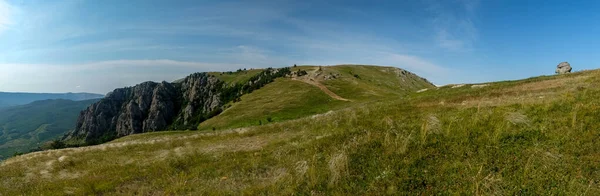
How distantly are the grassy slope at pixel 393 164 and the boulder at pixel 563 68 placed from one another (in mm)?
41081

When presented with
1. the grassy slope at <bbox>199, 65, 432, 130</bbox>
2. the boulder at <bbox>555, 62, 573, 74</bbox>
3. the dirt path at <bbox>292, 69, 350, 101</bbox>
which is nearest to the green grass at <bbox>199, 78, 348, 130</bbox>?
the grassy slope at <bbox>199, 65, 432, 130</bbox>

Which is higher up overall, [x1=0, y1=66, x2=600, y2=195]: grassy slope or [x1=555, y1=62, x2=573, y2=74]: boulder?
[x1=555, y1=62, x2=573, y2=74]: boulder

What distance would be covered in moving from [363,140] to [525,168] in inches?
262

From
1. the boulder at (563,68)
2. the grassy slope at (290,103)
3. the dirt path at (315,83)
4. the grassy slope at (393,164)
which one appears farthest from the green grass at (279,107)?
the boulder at (563,68)

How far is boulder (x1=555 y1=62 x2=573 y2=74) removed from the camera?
51.4 metres

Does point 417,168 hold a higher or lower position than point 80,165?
higher

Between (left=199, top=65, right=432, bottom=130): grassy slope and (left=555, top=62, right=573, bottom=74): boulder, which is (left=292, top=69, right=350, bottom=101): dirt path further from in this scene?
(left=555, top=62, right=573, bottom=74): boulder

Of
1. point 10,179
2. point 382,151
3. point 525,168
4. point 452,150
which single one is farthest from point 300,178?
point 10,179

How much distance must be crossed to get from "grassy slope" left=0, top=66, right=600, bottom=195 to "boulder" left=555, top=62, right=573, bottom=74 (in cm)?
4108

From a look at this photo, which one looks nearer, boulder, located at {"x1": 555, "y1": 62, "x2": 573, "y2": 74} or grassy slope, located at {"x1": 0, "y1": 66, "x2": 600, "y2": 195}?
grassy slope, located at {"x1": 0, "y1": 66, "x2": 600, "y2": 195}

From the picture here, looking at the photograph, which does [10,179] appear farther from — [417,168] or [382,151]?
[417,168]

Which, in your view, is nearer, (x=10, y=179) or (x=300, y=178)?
(x=300, y=178)

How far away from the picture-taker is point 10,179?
1823 cm

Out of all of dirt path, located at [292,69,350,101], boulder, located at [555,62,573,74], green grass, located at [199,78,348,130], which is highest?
boulder, located at [555,62,573,74]
